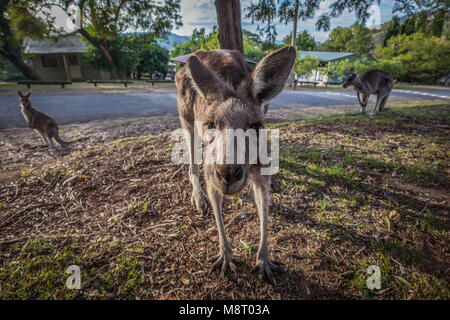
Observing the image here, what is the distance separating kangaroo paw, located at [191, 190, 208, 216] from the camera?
117 inches

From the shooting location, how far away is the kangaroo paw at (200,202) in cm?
298

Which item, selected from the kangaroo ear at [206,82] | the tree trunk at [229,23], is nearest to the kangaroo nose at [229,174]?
the kangaroo ear at [206,82]

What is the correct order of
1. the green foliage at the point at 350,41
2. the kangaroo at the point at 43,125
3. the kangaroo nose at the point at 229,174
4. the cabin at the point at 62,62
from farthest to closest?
the green foliage at the point at 350,41
the cabin at the point at 62,62
the kangaroo at the point at 43,125
the kangaroo nose at the point at 229,174

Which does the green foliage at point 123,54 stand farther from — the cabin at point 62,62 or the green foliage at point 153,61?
the cabin at point 62,62

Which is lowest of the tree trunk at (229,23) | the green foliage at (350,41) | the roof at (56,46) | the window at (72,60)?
the tree trunk at (229,23)

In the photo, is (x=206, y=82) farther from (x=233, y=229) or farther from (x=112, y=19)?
(x=112, y=19)

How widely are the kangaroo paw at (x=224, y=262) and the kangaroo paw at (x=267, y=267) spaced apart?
0.23 m

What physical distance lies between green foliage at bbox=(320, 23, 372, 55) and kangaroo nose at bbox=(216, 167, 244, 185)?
63023 millimetres

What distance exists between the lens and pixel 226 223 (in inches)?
109

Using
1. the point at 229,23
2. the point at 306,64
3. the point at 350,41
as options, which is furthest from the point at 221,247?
the point at 350,41

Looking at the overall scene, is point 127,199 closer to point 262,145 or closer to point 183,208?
point 183,208

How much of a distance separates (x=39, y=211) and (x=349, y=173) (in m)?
4.86
